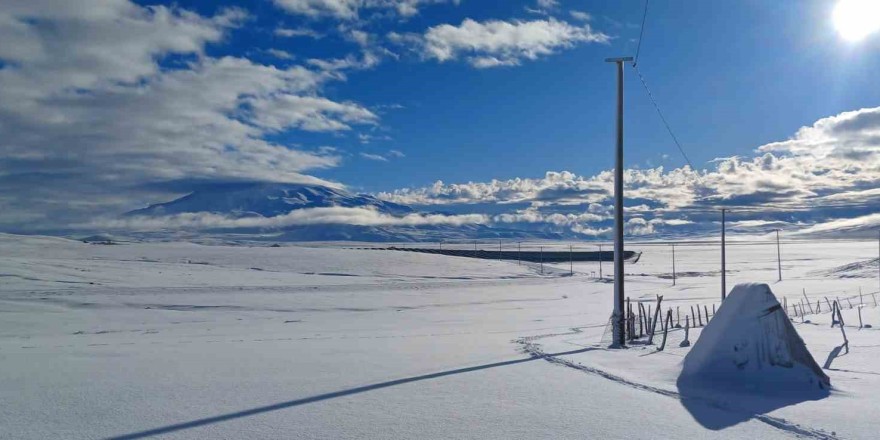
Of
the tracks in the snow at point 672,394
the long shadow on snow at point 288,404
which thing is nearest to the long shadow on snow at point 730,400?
the tracks in the snow at point 672,394

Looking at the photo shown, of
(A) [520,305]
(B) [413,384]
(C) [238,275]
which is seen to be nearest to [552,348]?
(B) [413,384]

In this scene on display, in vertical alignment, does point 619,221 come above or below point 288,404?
above

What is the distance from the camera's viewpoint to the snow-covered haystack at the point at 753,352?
9.33 m

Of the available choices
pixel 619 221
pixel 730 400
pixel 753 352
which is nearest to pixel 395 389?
pixel 730 400

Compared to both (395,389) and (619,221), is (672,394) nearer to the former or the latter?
(395,389)

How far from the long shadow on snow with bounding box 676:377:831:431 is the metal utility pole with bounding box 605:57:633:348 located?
5109 mm

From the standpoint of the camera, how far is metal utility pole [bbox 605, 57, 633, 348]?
586 inches

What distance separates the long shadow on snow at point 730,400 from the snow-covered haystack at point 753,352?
0.23ft

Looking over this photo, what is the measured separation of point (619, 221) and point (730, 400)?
699 centimetres

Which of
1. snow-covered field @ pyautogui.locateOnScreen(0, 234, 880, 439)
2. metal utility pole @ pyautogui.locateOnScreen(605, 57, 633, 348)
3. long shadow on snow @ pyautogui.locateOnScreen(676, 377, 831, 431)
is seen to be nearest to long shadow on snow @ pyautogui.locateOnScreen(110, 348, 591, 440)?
snow-covered field @ pyautogui.locateOnScreen(0, 234, 880, 439)

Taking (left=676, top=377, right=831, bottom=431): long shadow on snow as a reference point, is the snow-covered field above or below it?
below

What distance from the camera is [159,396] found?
874 cm

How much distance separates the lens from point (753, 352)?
31.5 ft

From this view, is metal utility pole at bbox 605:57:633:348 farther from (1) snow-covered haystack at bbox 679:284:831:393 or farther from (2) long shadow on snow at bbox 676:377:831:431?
(2) long shadow on snow at bbox 676:377:831:431
